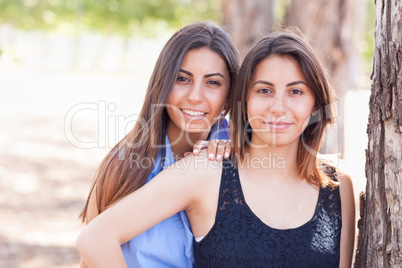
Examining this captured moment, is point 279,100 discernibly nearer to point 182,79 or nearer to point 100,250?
point 182,79

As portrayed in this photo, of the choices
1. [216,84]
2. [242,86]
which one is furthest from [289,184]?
[216,84]

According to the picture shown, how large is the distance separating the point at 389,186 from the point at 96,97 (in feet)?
41.6

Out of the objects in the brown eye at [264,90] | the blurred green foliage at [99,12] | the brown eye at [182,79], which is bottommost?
the brown eye at [264,90]

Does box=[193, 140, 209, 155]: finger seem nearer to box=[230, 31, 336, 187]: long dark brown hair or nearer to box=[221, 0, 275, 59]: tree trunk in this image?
box=[230, 31, 336, 187]: long dark brown hair

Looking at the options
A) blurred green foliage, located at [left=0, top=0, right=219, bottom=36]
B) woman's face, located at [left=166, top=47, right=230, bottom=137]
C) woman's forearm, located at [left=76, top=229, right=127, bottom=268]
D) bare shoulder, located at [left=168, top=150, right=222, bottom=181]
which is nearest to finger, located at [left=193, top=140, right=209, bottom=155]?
bare shoulder, located at [left=168, top=150, right=222, bottom=181]

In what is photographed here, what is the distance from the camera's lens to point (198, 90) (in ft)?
8.75

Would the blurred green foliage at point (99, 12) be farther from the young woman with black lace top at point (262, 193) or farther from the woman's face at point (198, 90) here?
the young woman with black lace top at point (262, 193)

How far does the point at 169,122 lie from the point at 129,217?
0.87 meters

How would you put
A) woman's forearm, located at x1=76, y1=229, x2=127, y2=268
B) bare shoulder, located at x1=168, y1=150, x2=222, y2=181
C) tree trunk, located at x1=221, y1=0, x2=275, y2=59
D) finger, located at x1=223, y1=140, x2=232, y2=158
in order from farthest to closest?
tree trunk, located at x1=221, y1=0, x2=275, y2=59 < finger, located at x1=223, y1=140, x2=232, y2=158 < bare shoulder, located at x1=168, y1=150, x2=222, y2=181 < woman's forearm, located at x1=76, y1=229, x2=127, y2=268

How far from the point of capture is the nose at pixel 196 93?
266 centimetres

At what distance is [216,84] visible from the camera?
2730 mm

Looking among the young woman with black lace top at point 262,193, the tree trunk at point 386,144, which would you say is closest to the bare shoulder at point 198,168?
the young woman with black lace top at point 262,193

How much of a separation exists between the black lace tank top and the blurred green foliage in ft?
86.8

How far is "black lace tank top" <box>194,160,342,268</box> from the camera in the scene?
2197mm
